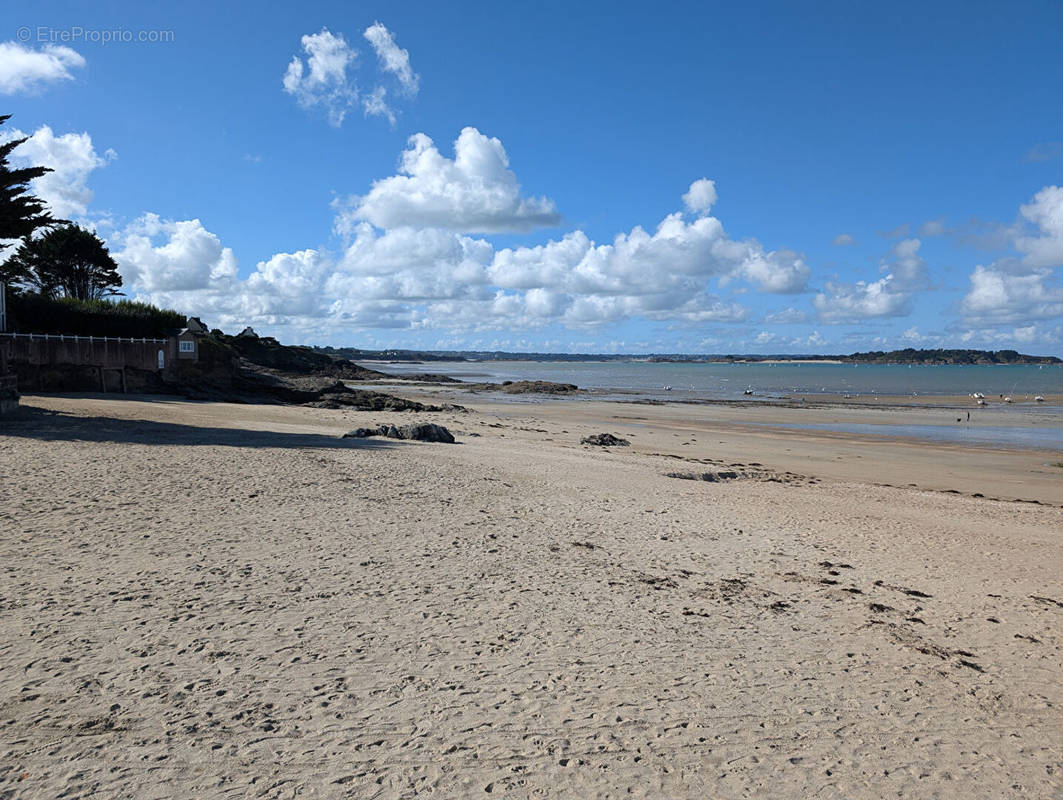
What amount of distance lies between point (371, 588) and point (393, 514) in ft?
10.7

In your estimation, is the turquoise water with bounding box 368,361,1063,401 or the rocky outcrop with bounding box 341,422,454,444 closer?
the rocky outcrop with bounding box 341,422,454,444

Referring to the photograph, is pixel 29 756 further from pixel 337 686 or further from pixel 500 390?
pixel 500 390

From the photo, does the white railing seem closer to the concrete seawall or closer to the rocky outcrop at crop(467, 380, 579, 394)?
the concrete seawall

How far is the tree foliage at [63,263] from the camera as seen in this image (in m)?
49.3

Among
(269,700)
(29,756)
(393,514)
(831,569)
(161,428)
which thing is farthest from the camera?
(161,428)

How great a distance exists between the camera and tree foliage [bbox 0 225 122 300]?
49.3 m

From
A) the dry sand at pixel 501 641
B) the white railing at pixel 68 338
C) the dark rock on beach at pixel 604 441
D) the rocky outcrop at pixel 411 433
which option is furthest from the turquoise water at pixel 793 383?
the dry sand at pixel 501 641

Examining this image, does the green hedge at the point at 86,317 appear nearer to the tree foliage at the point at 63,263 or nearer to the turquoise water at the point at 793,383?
the tree foliage at the point at 63,263

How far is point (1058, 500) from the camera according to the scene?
53.9 ft

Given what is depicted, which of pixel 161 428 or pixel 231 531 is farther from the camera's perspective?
pixel 161 428

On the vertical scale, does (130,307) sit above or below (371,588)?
above

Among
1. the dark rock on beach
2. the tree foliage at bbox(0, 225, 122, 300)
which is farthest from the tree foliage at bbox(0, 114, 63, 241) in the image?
the tree foliage at bbox(0, 225, 122, 300)

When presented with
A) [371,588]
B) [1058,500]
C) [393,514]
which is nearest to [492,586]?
[371,588]

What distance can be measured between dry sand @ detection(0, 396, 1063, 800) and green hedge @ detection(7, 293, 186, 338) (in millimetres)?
23476
